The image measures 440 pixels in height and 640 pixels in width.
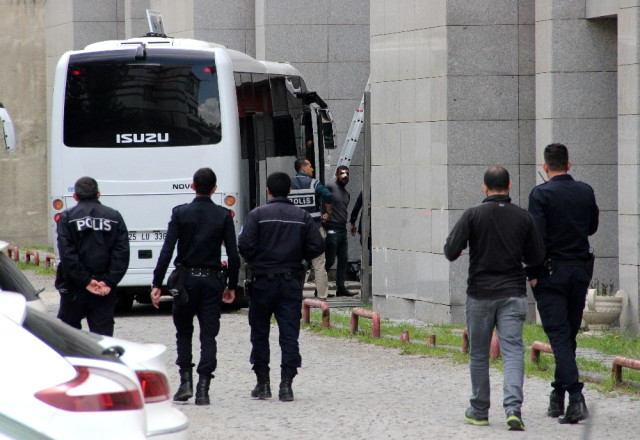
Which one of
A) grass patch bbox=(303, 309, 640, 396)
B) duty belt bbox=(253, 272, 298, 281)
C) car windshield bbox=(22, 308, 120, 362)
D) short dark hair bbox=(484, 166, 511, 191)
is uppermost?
short dark hair bbox=(484, 166, 511, 191)

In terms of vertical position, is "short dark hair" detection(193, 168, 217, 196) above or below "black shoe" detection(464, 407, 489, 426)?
above

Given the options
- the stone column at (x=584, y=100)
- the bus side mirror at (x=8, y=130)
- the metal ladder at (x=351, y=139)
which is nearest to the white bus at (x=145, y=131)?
the bus side mirror at (x=8, y=130)

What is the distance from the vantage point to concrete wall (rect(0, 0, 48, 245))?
31172 millimetres

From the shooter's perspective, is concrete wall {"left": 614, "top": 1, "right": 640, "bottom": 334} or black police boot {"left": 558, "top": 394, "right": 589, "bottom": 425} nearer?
black police boot {"left": 558, "top": 394, "right": 589, "bottom": 425}

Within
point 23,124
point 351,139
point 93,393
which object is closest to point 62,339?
point 93,393

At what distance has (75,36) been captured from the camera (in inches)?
1170

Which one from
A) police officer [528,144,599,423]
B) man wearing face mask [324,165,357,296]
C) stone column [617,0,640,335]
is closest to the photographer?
police officer [528,144,599,423]

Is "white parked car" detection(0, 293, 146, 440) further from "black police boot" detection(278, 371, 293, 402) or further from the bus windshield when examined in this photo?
the bus windshield

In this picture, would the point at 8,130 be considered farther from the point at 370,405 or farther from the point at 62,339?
the point at 62,339

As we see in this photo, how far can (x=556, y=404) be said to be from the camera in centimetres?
915

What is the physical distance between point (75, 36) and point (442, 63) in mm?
16406

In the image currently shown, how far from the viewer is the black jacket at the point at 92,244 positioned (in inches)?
400

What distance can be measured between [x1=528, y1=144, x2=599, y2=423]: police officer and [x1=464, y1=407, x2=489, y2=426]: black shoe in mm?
531

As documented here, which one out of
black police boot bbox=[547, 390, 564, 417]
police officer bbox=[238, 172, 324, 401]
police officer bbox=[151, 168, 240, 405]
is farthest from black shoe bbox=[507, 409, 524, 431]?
police officer bbox=[151, 168, 240, 405]
